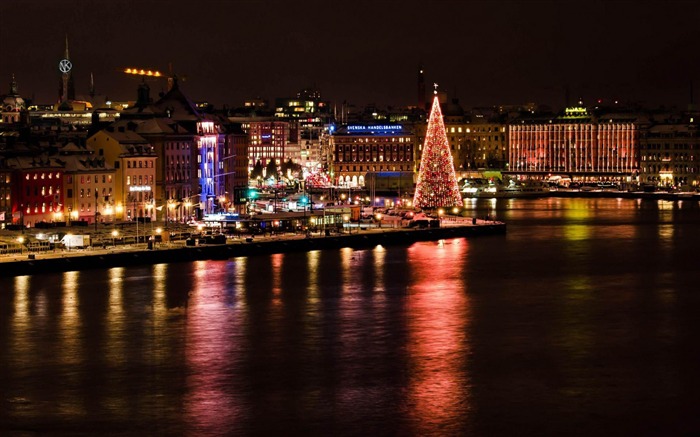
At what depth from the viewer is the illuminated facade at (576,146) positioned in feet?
288

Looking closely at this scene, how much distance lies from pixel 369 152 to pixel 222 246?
178 ft

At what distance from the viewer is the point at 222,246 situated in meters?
35.0

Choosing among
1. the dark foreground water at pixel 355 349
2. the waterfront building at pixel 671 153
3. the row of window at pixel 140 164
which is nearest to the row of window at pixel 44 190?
the row of window at pixel 140 164

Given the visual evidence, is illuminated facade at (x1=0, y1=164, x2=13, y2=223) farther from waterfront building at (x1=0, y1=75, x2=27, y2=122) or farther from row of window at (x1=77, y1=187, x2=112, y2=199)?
waterfront building at (x1=0, y1=75, x2=27, y2=122)

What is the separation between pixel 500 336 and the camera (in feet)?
72.5

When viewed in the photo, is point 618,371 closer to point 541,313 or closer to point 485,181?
point 541,313

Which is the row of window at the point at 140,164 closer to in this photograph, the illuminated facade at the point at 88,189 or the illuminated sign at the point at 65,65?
the illuminated facade at the point at 88,189

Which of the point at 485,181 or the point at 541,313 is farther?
the point at 485,181

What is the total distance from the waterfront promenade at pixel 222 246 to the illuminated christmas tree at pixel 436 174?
30.6 inches

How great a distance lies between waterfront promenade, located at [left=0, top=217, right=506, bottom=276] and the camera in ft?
100

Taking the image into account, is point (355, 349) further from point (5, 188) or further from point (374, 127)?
point (374, 127)

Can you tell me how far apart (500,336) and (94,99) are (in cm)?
6876

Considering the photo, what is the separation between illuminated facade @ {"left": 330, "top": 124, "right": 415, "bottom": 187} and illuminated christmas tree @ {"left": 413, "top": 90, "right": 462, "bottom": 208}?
1680 inches

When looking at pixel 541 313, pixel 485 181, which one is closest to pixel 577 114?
pixel 485 181
